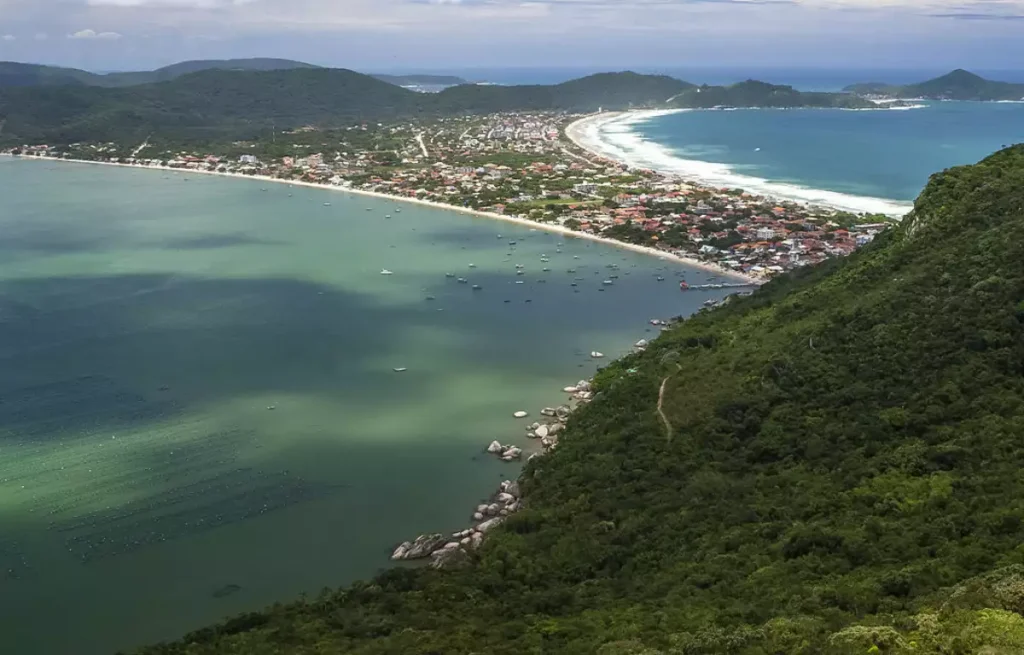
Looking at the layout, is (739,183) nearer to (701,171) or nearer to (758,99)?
(701,171)

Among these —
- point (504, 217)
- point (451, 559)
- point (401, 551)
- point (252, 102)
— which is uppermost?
point (252, 102)

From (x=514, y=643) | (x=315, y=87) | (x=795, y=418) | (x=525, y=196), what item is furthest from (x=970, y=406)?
(x=315, y=87)

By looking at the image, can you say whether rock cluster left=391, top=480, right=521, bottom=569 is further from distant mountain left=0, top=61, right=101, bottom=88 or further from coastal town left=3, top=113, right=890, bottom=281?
distant mountain left=0, top=61, right=101, bottom=88

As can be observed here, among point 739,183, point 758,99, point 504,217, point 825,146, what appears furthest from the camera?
point 758,99

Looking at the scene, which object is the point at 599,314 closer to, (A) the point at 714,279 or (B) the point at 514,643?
(A) the point at 714,279

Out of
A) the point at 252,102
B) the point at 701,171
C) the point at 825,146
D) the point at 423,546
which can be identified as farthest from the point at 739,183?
the point at 252,102

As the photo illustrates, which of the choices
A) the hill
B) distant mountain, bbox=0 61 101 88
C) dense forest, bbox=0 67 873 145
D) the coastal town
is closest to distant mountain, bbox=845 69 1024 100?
dense forest, bbox=0 67 873 145

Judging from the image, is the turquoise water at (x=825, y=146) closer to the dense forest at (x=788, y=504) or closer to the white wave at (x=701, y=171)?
the white wave at (x=701, y=171)
